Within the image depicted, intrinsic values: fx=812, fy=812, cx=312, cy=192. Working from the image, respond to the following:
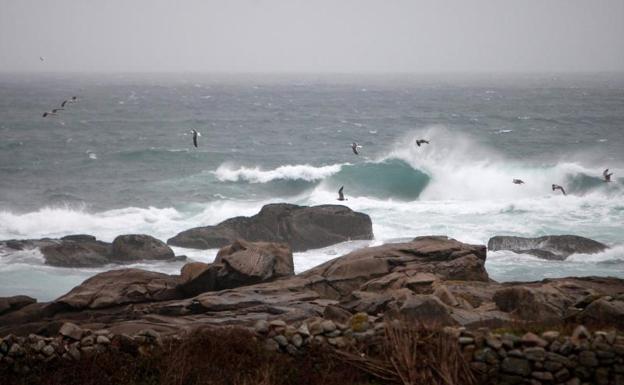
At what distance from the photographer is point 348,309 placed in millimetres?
17797

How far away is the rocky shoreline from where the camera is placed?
1295 centimetres

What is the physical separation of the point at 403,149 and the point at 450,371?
2435 inches

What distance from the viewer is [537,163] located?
65562 mm

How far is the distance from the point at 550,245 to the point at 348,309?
67.7 ft

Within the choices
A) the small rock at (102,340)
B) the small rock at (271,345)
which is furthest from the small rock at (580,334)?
the small rock at (102,340)

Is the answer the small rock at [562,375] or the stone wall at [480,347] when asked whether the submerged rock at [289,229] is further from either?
the small rock at [562,375]

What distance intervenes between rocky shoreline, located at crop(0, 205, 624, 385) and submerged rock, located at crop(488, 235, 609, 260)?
40.1ft

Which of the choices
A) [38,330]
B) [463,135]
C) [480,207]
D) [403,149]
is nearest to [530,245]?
[480,207]

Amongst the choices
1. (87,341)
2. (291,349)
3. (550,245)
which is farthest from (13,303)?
(550,245)

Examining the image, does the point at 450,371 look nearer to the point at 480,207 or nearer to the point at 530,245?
the point at 530,245

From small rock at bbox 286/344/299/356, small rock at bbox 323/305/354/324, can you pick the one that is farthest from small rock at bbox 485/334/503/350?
small rock at bbox 323/305/354/324

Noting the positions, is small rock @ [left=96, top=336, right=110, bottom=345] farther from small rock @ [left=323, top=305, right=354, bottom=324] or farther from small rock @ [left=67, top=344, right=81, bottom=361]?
small rock @ [left=323, top=305, right=354, bottom=324]

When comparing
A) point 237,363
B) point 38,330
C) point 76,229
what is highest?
point 237,363

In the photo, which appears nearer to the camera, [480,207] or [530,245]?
[530,245]
